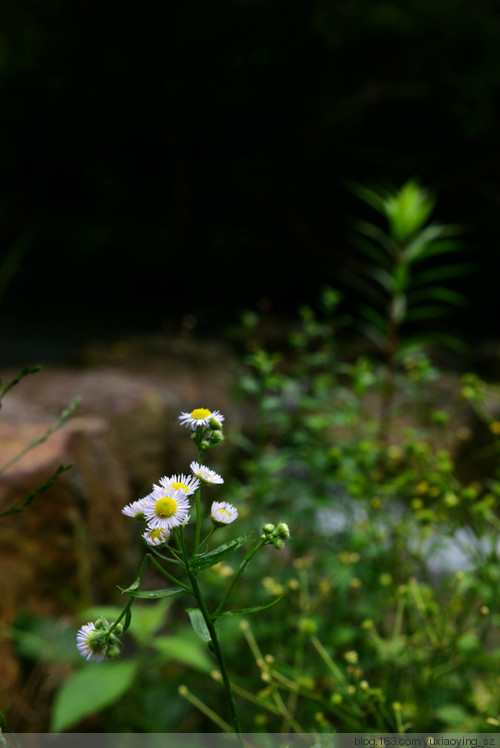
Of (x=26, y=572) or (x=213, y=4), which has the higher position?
(x=213, y=4)

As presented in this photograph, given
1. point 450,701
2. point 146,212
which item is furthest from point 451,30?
point 450,701

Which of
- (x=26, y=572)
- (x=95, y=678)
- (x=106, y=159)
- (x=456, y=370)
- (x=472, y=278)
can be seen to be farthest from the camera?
(x=106, y=159)

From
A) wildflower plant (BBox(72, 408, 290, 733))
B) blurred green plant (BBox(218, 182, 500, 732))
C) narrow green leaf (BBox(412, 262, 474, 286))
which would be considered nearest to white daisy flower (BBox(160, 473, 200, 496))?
wildflower plant (BBox(72, 408, 290, 733))

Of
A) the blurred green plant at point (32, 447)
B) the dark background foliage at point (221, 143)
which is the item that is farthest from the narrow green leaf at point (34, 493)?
the dark background foliage at point (221, 143)

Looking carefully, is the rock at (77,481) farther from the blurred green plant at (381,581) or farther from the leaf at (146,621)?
the blurred green plant at (381,581)

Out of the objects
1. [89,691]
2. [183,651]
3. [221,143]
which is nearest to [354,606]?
[183,651]

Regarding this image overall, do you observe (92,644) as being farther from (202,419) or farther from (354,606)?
(354,606)

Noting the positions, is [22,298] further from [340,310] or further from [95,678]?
[95,678]
